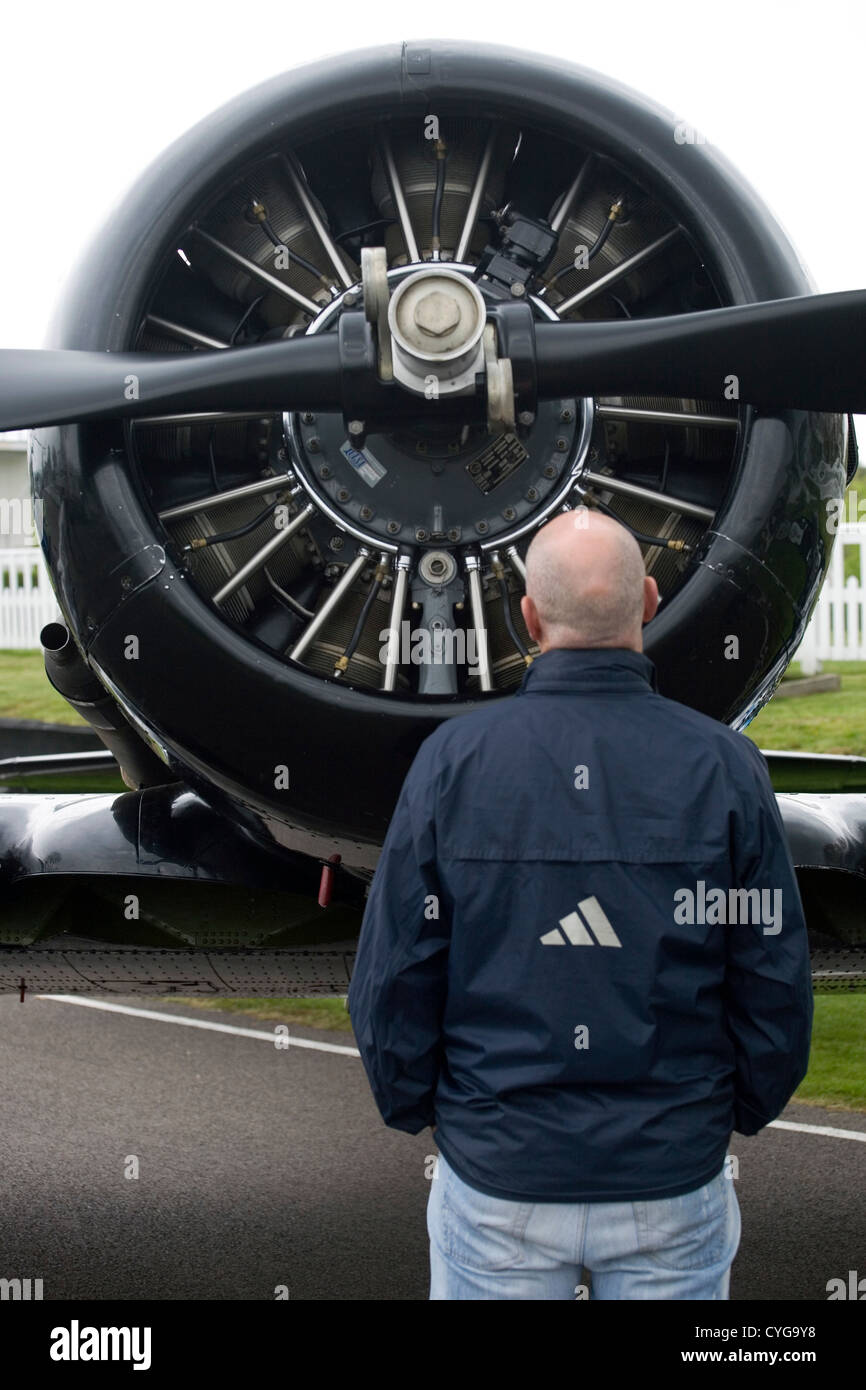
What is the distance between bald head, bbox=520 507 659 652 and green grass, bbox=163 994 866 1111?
13.9 ft

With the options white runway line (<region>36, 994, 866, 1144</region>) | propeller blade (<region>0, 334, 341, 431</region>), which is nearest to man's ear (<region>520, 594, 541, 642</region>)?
propeller blade (<region>0, 334, 341, 431</region>)

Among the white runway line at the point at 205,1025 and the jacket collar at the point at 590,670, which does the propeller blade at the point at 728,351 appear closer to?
the jacket collar at the point at 590,670

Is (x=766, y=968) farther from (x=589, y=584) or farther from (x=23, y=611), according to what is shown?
(x=23, y=611)

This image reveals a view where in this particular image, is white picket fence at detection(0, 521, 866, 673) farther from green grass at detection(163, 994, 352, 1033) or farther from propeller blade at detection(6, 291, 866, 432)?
propeller blade at detection(6, 291, 866, 432)

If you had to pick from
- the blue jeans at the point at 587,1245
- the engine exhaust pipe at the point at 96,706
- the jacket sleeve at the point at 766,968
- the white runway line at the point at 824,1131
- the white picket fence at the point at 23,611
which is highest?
the white picket fence at the point at 23,611

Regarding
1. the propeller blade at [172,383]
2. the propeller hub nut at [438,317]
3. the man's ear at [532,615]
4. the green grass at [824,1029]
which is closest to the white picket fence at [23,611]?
the green grass at [824,1029]

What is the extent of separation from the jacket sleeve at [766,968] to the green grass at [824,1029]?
4060 millimetres

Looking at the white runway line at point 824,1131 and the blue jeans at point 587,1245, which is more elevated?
the blue jeans at point 587,1245

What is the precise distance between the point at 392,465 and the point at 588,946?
4.87 ft

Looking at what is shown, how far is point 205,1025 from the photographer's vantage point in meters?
7.32

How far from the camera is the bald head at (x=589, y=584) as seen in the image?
206 cm

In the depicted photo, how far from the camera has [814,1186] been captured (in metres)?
4.89

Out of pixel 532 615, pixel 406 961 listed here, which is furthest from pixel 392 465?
pixel 406 961

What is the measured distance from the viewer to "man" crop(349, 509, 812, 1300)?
1.93 meters
